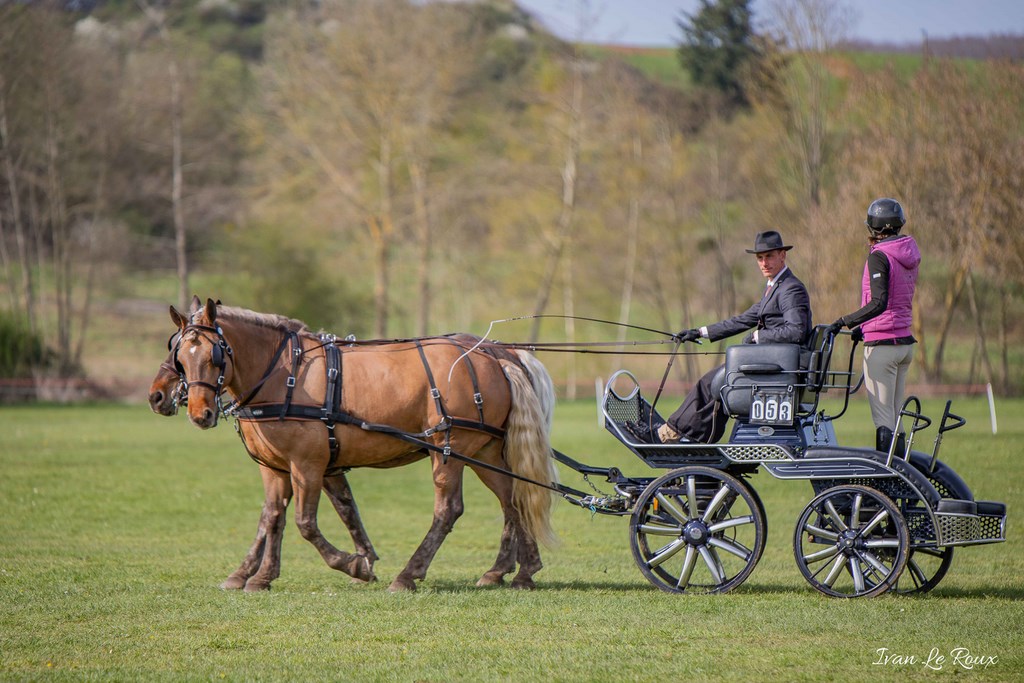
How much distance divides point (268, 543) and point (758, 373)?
12.3ft

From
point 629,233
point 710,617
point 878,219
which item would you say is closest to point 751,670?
point 710,617

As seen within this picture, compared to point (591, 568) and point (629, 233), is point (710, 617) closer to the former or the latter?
point (591, 568)

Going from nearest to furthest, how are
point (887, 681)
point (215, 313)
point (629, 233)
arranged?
point (887, 681) < point (215, 313) < point (629, 233)

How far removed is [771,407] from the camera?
7258 mm

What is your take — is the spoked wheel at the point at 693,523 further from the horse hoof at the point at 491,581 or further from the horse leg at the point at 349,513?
the horse leg at the point at 349,513

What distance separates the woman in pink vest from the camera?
23.7 ft

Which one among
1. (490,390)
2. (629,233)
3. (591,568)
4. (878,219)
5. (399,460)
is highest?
(629,233)

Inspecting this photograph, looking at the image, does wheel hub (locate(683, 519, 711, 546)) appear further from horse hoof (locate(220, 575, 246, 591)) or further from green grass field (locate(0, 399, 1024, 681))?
horse hoof (locate(220, 575, 246, 591))

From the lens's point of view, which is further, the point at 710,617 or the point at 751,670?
the point at 710,617

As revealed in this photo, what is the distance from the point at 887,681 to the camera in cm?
522

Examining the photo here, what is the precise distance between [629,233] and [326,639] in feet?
109

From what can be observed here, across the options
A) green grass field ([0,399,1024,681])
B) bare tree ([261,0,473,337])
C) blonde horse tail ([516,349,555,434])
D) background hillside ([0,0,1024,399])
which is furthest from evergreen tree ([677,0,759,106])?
blonde horse tail ([516,349,555,434])

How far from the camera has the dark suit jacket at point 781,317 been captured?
727 cm

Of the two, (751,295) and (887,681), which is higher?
(751,295)
